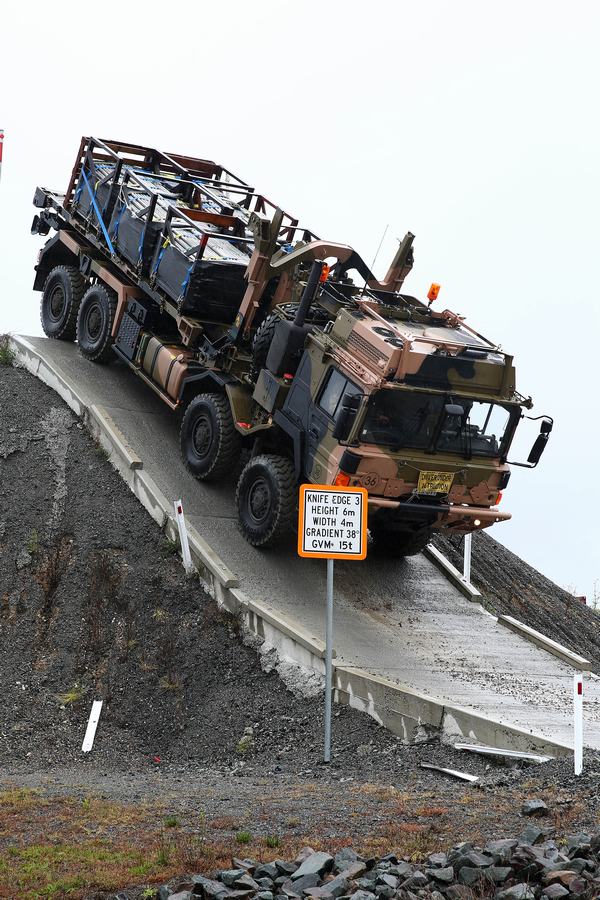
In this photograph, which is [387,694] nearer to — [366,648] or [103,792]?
[366,648]

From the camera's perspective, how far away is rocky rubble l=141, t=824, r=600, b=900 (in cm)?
680

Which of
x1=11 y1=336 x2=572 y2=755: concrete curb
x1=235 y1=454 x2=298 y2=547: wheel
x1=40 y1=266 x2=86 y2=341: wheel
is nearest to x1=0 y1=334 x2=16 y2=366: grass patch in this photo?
x1=40 y1=266 x2=86 y2=341: wheel

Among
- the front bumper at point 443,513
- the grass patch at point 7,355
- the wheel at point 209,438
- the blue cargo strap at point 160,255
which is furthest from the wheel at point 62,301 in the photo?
the front bumper at point 443,513

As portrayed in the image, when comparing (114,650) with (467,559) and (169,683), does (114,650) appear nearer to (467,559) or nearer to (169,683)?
(169,683)

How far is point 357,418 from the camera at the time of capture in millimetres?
13625

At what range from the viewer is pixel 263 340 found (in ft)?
50.1

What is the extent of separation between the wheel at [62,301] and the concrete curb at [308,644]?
5.60ft

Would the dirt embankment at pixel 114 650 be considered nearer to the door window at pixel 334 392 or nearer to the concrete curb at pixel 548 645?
the door window at pixel 334 392

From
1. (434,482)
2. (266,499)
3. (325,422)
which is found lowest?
(266,499)

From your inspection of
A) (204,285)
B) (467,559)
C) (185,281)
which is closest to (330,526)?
(204,285)

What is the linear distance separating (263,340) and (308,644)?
159 inches

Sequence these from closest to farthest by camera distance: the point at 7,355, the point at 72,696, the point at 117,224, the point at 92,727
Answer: the point at 92,727
the point at 72,696
the point at 117,224
the point at 7,355

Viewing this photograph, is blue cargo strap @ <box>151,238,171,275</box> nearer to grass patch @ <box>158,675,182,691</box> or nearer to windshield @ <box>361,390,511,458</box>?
windshield @ <box>361,390,511,458</box>

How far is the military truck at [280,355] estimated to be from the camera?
1396 centimetres
